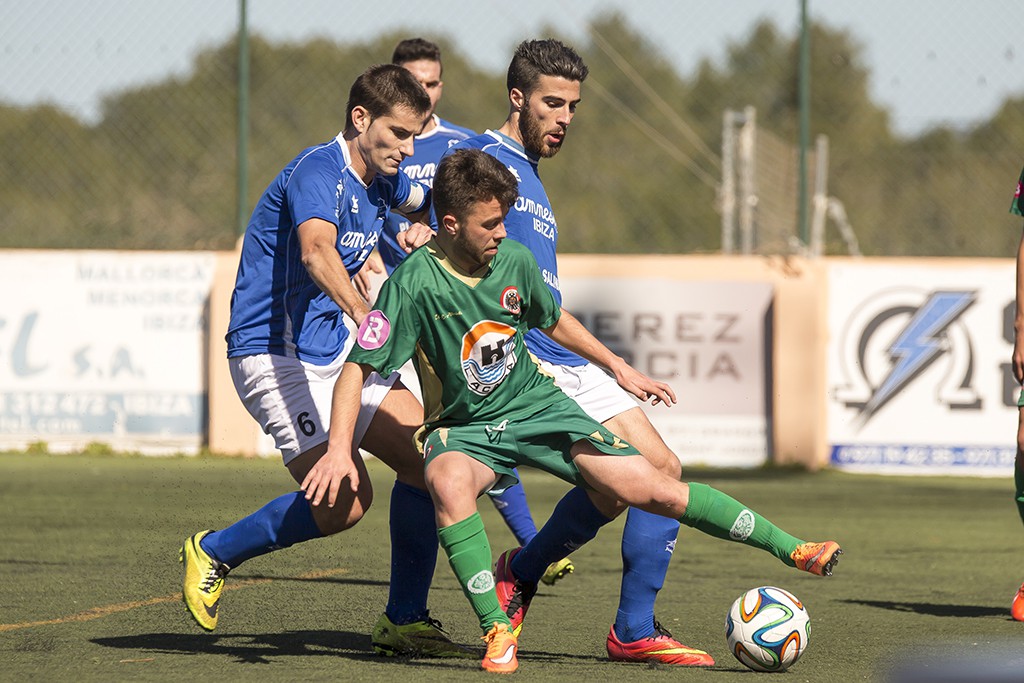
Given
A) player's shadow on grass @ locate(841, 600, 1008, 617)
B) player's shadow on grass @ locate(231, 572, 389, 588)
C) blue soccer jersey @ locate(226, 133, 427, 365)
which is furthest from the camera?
player's shadow on grass @ locate(231, 572, 389, 588)

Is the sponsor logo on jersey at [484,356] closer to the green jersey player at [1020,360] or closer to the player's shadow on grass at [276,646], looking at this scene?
the player's shadow on grass at [276,646]

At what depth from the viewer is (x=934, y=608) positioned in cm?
626

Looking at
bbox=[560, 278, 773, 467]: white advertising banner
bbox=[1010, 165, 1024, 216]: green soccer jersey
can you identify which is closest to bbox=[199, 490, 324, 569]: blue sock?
bbox=[1010, 165, 1024, 216]: green soccer jersey

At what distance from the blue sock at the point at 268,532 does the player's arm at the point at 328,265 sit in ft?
2.20

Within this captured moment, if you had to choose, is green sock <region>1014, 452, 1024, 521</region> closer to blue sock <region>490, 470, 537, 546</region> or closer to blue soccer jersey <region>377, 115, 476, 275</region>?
blue sock <region>490, 470, 537, 546</region>

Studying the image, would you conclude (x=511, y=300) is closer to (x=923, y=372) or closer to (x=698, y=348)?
(x=698, y=348)

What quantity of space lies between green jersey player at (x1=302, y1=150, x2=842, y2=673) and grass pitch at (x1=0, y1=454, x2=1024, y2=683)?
42cm

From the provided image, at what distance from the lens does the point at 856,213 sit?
32.6 m

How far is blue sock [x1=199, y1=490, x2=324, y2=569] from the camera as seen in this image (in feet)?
16.5

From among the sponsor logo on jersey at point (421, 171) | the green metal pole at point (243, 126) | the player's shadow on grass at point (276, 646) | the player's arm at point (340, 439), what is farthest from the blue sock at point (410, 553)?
the green metal pole at point (243, 126)

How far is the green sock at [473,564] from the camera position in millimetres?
4512

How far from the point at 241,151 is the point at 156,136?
49.4 inches

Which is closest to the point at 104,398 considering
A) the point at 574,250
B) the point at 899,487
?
the point at 574,250

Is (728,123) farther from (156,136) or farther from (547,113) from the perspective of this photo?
(547,113)
